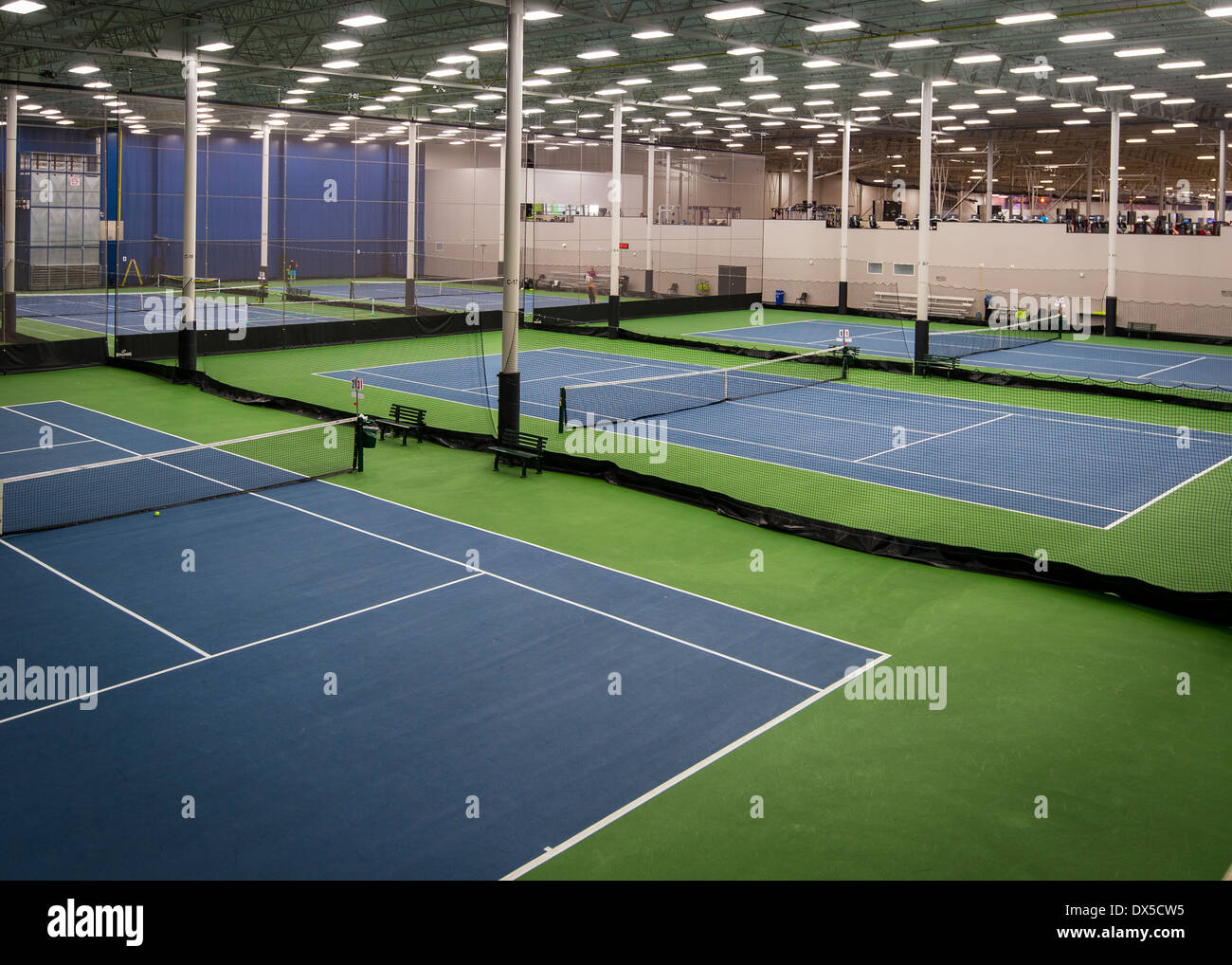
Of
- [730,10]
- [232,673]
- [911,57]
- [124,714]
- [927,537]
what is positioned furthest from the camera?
[911,57]

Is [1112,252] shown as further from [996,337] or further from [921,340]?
[921,340]

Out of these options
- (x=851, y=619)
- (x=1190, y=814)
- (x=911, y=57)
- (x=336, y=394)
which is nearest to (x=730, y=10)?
(x=911, y=57)

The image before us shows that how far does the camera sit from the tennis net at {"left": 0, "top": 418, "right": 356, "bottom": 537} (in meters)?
17.2

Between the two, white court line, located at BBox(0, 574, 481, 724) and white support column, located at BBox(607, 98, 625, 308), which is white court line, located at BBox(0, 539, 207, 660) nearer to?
white court line, located at BBox(0, 574, 481, 724)

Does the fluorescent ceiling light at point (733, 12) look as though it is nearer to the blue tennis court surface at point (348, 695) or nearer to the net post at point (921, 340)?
the net post at point (921, 340)

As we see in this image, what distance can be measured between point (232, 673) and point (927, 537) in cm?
1026

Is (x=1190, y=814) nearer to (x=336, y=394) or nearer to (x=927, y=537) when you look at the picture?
(x=927, y=537)

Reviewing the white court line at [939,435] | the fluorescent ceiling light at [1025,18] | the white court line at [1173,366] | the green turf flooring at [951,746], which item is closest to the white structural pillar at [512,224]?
the green turf flooring at [951,746]

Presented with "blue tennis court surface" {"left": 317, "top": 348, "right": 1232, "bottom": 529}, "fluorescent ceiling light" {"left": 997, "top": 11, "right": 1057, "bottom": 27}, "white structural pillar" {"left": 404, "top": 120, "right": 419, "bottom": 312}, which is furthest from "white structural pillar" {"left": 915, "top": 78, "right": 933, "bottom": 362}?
"white structural pillar" {"left": 404, "top": 120, "right": 419, "bottom": 312}

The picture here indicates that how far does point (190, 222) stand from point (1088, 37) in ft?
80.4

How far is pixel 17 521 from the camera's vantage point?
16688 mm

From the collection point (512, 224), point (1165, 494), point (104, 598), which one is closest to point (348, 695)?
point (104, 598)

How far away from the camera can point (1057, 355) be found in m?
38.8
